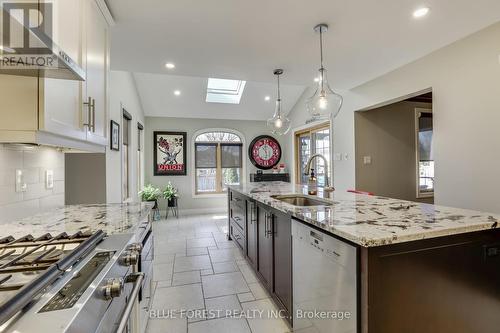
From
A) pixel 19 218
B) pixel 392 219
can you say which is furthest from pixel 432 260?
pixel 19 218

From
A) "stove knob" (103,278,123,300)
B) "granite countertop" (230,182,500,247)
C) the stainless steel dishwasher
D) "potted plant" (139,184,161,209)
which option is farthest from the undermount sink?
"potted plant" (139,184,161,209)

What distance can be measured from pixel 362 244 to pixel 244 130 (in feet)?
19.7

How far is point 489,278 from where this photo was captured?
4.44 feet

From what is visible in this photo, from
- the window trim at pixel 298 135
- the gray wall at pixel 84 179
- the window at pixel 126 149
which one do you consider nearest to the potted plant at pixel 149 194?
the window at pixel 126 149

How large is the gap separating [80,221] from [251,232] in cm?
170

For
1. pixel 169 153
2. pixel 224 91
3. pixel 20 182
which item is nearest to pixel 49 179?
pixel 20 182

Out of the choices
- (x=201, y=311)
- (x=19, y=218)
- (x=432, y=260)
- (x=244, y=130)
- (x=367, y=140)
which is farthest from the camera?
(x=244, y=130)

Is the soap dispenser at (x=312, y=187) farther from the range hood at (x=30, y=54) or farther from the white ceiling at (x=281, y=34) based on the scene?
the range hood at (x=30, y=54)

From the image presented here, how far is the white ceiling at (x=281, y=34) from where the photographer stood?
2.09m

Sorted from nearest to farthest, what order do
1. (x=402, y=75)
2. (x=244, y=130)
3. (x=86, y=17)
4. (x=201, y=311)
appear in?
(x=86, y=17), (x=201, y=311), (x=402, y=75), (x=244, y=130)

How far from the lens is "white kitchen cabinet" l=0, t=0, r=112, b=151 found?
1027 millimetres

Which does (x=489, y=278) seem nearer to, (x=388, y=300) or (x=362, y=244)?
(x=388, y=300)

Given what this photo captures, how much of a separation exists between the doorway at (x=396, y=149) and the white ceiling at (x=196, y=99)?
2073 mm

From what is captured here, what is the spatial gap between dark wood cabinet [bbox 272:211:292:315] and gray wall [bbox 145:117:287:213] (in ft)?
15.2
